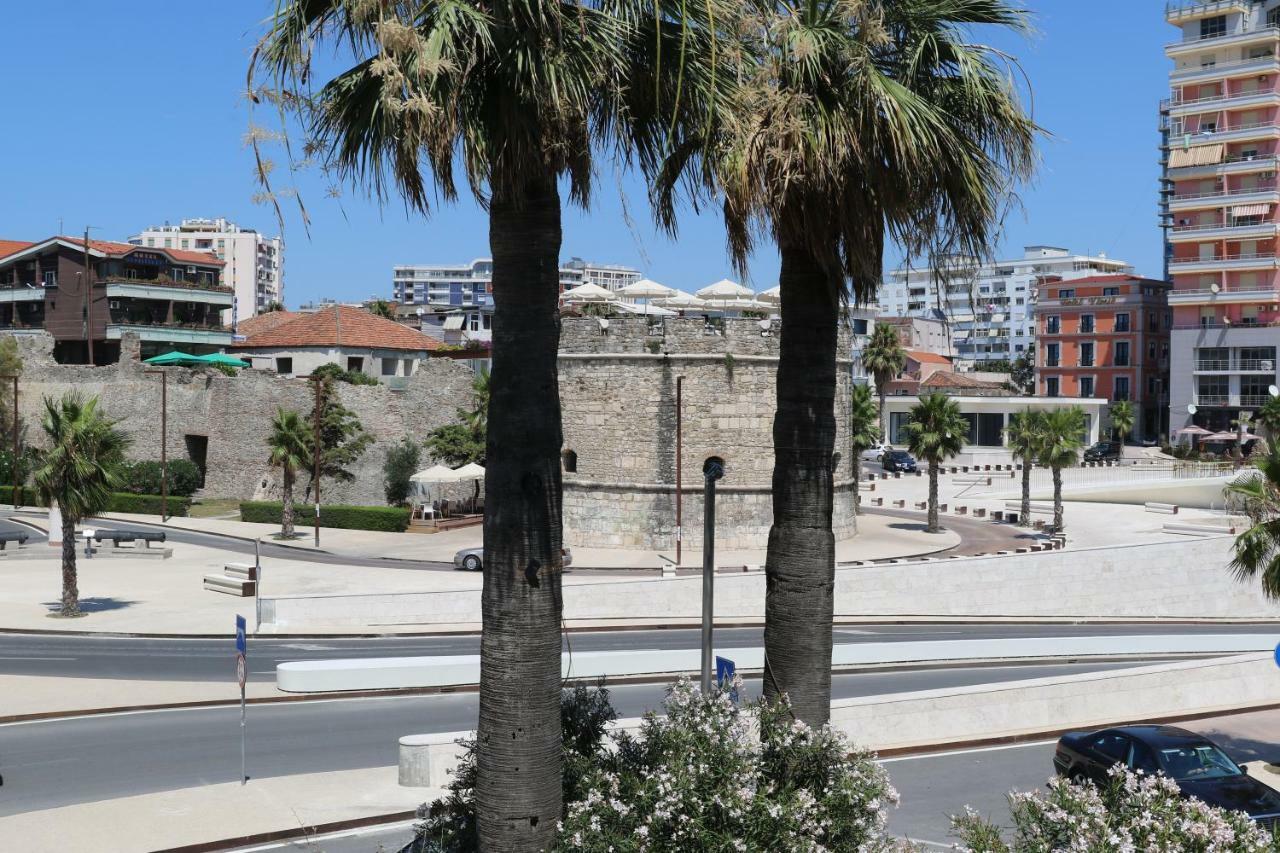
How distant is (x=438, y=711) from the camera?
766 inches

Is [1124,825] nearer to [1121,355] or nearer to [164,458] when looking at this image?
[164,458]

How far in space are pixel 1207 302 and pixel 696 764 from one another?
7264 centimetres

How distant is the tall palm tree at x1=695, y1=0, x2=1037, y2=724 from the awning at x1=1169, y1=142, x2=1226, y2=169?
230 ft

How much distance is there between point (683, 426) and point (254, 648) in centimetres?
1997

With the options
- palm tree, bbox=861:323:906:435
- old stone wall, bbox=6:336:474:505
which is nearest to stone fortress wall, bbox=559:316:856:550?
old stone wall, bbox=6:336:474:505

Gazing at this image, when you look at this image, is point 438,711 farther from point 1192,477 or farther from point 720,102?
point 1192,477

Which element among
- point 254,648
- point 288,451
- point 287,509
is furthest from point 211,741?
point 287,509

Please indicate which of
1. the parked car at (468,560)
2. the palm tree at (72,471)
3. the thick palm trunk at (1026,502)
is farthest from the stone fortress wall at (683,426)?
the palm tree at (72,471)

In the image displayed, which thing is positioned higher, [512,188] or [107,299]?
[107,299]

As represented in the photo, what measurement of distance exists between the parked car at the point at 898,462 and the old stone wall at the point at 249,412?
89.9ft

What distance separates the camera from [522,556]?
6996mm

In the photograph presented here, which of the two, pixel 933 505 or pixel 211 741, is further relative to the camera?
pixel 933 505

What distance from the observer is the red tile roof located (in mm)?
63656

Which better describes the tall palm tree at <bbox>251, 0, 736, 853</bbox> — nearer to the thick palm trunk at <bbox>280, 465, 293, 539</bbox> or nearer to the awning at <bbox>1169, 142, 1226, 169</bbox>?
the thick palm trunk at <bbox>280, 465, 293, 539</bbox>
